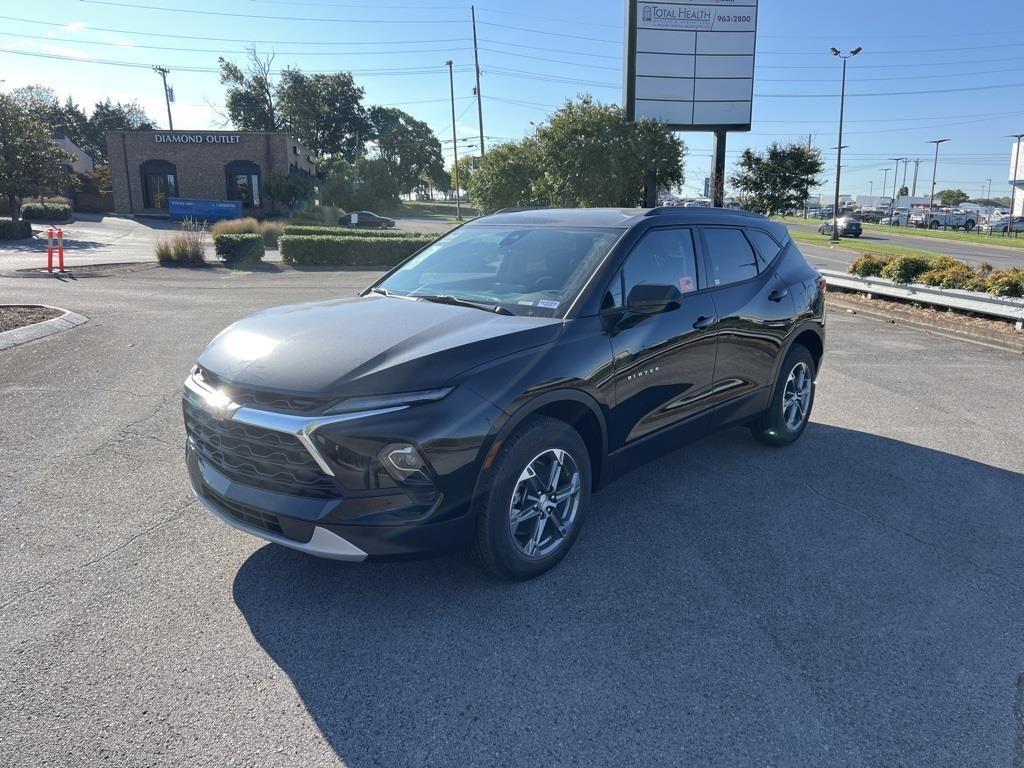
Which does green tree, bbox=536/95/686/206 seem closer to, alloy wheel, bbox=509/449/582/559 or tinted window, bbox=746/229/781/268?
tinted window, bbox=746/229/781/268

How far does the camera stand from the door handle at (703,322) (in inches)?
180

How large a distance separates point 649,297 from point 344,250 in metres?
20.7

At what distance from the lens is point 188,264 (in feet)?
69.8

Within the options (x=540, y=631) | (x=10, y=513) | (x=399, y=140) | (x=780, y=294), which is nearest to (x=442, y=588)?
(x=540, y=631)

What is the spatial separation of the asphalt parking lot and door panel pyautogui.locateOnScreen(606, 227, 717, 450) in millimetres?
671

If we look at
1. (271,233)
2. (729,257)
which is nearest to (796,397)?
(729,257)

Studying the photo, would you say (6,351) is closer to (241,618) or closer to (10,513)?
(10,513)

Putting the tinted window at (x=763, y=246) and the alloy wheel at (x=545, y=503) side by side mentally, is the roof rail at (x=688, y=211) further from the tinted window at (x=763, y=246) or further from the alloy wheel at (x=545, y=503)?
the alloy wheel at (x=545, y=503)

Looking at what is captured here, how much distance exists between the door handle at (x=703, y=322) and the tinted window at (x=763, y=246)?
1025 mm

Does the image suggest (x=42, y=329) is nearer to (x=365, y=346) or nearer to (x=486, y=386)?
(x=365, y=346)

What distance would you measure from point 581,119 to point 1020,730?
905 inches

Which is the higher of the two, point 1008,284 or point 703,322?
point 703,322

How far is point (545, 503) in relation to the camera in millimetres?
3641

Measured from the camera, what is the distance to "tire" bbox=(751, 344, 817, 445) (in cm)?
561
